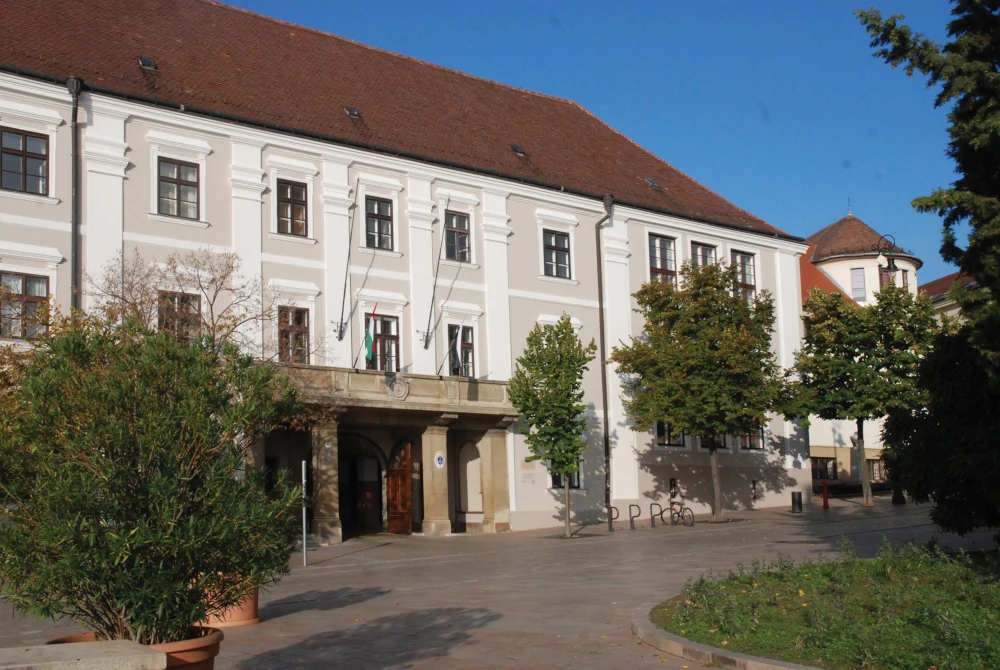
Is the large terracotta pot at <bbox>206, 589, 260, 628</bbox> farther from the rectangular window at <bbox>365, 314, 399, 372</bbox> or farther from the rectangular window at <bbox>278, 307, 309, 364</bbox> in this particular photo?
the rectangular window at <bbox>365, 314, 399, 372</bbox>

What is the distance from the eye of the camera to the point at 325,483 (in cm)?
2970

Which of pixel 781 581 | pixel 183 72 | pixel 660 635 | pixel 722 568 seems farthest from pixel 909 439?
pixel 183 72

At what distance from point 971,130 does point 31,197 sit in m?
21.5

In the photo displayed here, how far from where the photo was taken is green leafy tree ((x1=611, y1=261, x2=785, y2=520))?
34375mm

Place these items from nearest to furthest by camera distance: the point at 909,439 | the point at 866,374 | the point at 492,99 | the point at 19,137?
the point at 909,439 → the point at 19,137 → the point at 866,374 → the point at 492,99

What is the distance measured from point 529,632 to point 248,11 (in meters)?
29.9

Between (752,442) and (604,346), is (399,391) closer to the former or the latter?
(604,346)

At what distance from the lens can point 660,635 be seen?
11656 mm

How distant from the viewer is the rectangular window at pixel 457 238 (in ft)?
115

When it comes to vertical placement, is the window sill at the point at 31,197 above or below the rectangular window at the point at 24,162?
below

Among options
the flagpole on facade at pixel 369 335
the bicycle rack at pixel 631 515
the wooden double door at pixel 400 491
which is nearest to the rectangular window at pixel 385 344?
the flagpole on facade at pixel 369 335

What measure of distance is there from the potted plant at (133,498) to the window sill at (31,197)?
68.8 ft

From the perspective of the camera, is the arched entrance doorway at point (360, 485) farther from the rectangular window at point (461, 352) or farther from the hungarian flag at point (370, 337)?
the hungarian flag at point (370, 337)

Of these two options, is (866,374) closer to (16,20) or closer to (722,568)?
(722,568)
